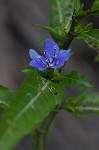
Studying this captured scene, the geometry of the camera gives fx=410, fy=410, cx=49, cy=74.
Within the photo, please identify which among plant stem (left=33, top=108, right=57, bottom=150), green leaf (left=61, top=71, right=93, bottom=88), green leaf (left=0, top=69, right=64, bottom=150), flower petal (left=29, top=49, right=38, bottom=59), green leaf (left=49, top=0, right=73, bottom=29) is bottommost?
plant stem (left=33, top=108, right=57, bottom=150)

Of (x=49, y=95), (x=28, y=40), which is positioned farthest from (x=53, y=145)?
(x=49, y=95)

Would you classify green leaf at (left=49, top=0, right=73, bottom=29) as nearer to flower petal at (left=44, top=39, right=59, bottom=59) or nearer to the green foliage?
flower petal at (left=44, top=39, right=59, bottom=59)

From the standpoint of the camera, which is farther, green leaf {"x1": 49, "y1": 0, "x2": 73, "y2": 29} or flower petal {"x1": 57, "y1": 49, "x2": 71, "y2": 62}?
green leaf {"x1": 49, "y1": 0, "x2": 73, "y2": 29}

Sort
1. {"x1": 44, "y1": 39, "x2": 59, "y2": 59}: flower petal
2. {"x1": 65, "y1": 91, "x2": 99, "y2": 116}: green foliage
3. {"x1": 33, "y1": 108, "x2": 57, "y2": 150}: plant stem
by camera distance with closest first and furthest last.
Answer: {"x1": 44, "y1": 39, "x2": 59, "y2": 59}: flower petal, {"x1": 65, "y1": 91, "x2": 99, "y2": 116}: green foliage, {"x1": 33, "y1": 108, "x2": 57, "y2": 150}: plant stem

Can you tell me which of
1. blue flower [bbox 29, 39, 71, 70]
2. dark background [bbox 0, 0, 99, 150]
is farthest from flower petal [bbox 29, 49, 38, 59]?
dark background [bbox 0, 0, 99, 150]

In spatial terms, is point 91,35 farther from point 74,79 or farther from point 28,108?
point 28,108
